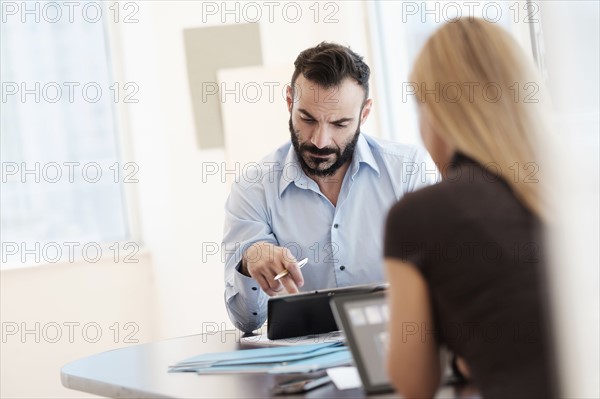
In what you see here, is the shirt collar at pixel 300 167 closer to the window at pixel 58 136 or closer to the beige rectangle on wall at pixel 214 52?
the beige rectangle on wall at pixel 214 52

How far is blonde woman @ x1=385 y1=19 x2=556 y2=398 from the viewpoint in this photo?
4.00 feet

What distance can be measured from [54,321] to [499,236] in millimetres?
3634

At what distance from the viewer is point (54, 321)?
446 cm

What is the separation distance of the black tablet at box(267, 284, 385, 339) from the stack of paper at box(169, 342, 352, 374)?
141mm

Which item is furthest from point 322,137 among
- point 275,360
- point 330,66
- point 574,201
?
point 574,201

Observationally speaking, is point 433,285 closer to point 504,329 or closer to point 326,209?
point 504,329

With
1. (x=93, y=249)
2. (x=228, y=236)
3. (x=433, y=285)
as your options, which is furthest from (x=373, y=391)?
(x=93, y=249)

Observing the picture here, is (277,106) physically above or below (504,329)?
above

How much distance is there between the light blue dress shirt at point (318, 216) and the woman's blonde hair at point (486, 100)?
1198mm

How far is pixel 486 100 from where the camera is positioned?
4.30 feet

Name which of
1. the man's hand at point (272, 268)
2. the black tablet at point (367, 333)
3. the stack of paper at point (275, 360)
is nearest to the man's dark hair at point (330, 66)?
the man's hand at point (272, 268)

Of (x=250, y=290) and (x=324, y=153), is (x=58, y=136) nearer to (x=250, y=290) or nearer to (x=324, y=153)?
(x=324, y=153)

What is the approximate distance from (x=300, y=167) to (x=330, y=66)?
338 millimetres

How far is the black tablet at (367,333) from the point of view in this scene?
4.76 ft
